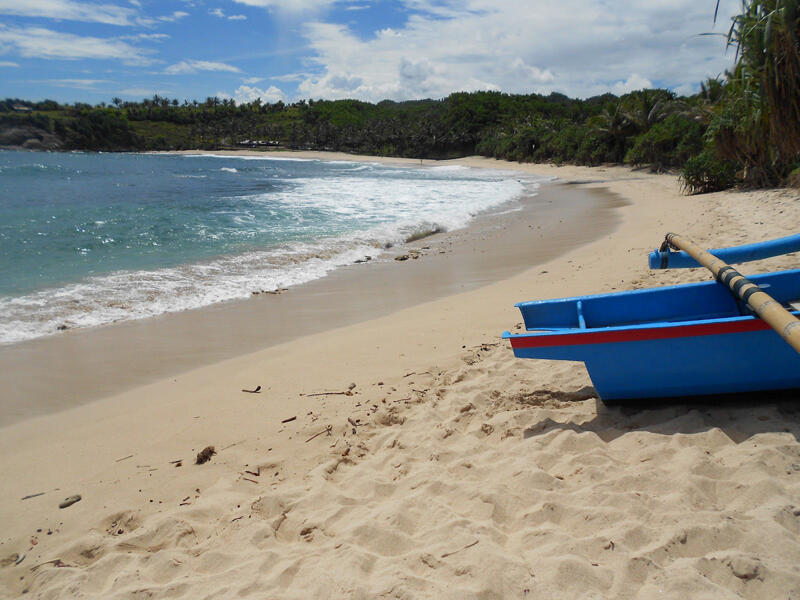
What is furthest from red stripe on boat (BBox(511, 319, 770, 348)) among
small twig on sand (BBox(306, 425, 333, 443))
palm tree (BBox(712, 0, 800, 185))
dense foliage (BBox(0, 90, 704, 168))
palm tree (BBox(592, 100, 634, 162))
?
palm tree (BBox(592, 100, 634, 162))

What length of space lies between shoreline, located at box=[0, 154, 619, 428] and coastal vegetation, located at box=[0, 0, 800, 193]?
4.15 meters

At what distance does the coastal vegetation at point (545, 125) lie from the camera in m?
6.83

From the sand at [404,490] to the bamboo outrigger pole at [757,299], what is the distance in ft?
2.05

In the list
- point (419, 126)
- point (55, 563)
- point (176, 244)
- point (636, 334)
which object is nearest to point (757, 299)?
point (636, 334)

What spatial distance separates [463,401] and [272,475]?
1.44 m

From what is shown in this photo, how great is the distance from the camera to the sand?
217cm

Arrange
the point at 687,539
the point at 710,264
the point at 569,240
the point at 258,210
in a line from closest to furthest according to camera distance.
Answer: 1. the point at 687,539
2. the point at 710,264
3. the point at 569,240
4. the point at 258,210

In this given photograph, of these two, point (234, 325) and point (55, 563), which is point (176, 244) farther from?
point (55, 563)

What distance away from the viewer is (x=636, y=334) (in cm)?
312

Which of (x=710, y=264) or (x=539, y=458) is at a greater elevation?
(x=710, y=264)

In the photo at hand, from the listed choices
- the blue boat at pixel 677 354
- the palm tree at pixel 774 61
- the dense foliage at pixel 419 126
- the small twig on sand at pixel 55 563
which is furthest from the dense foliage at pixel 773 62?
the dense foliage at pixel 419 126

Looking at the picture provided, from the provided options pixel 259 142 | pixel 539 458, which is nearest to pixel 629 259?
pixel 539 458

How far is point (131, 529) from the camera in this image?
2867 millimetres

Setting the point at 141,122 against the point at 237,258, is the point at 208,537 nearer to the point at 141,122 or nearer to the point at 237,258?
the point at 237,258
